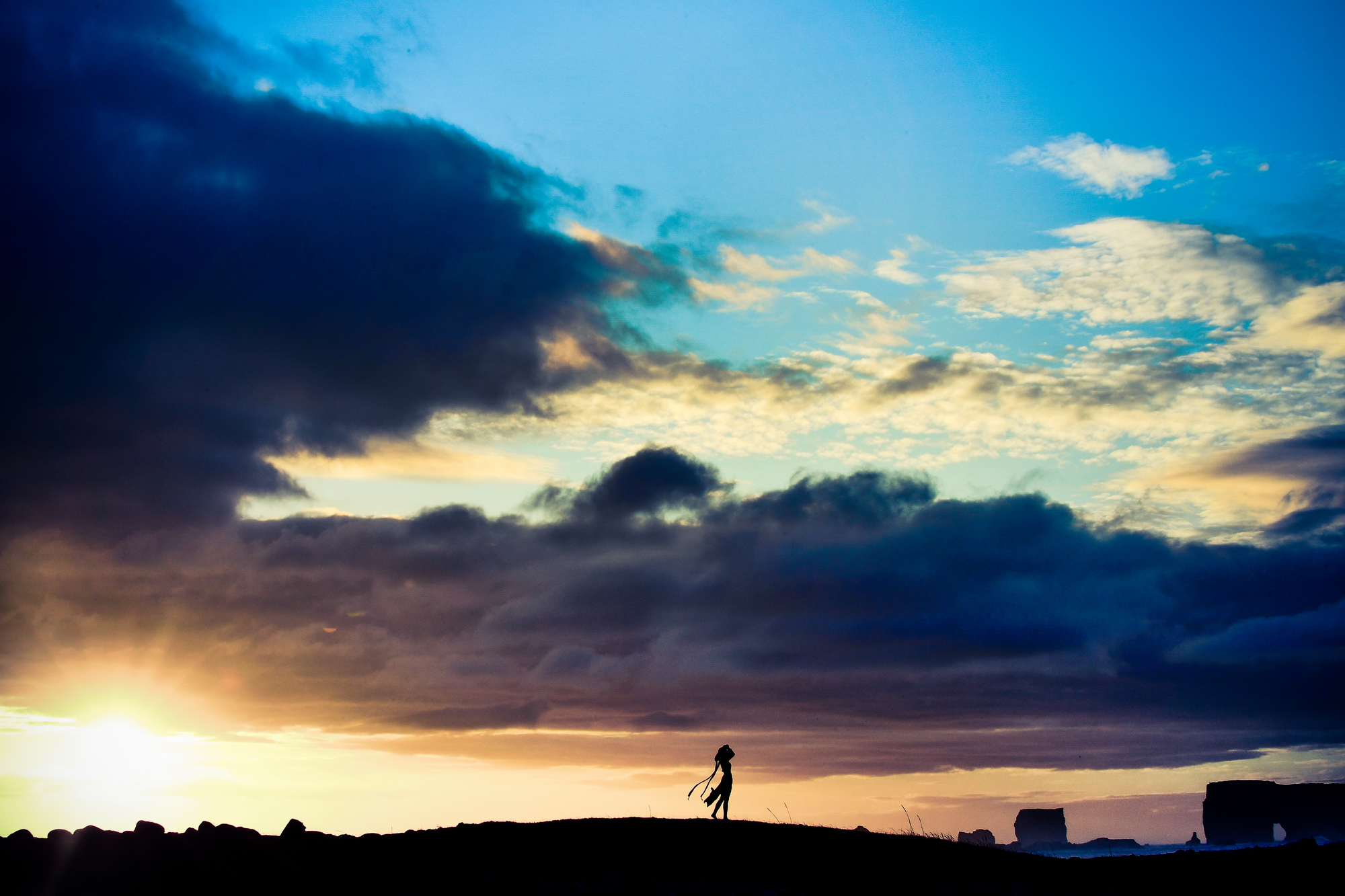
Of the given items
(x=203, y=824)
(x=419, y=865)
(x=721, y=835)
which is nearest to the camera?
(x=203, y=824)

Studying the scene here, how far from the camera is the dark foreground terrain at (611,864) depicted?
23375mm

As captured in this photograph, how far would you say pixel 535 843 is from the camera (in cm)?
3133

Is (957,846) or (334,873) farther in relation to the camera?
(957,846)

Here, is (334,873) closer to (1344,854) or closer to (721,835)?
(721,835)

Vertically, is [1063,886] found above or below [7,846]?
below

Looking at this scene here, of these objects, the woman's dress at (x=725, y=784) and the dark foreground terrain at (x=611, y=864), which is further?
the woman's dress at (x=725, y=784)

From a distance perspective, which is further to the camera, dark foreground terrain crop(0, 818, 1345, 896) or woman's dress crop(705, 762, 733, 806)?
woman's dress crop(705, 762, 733, 806)

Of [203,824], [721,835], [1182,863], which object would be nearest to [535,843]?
[721,835]

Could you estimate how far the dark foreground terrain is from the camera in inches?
920

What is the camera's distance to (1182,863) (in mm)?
31516

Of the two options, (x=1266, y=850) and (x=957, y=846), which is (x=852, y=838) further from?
(x=1266, y=850)

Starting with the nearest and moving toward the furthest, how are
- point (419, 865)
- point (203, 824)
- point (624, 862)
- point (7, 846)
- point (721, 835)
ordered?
point (7, 846), point (203, 824), point (419, 865), point (624, 862), point (721, 835)

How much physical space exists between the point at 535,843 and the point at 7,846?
14432 millimetres

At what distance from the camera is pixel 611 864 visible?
2983 cm
